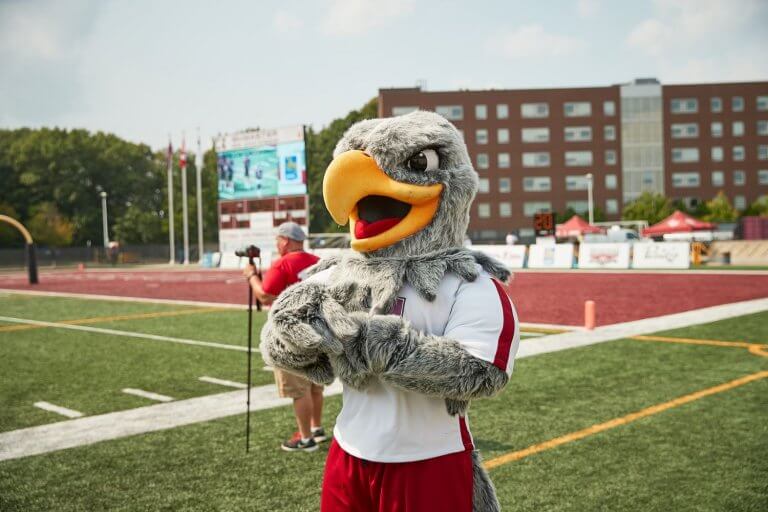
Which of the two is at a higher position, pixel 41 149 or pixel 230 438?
pixel 41 149

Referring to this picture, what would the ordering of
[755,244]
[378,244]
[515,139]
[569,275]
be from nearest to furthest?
1. [378,244]
2. [569,275]
3. [755,244]
4. [515,139]

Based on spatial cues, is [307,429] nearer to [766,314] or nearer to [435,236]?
[435,236]

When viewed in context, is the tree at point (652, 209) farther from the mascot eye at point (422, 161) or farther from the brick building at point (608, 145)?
the mascot eye at point (422, 161)

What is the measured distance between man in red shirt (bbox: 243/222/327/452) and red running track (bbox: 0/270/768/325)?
7620 mm

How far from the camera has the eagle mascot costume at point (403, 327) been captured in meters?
2.12

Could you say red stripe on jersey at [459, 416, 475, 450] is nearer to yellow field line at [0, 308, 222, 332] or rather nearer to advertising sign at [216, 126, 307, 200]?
yellow field line at [0, 308, 222, 332]

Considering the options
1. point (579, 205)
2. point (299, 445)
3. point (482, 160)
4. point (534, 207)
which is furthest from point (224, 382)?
point (579, 205)

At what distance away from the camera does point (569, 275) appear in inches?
948

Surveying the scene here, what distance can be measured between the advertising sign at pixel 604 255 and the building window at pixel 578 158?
42.2 m

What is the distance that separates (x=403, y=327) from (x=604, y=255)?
89.2ft

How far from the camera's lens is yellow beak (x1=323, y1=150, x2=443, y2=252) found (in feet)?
7.57

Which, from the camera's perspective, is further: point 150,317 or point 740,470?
point 150,317

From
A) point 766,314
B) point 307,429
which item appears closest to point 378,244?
point 307,429

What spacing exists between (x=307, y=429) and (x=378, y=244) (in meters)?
3.45
